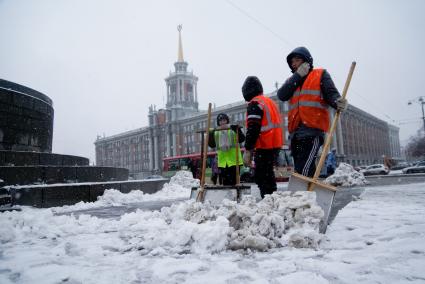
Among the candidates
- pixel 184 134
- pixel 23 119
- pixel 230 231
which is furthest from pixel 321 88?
pixel 184 134

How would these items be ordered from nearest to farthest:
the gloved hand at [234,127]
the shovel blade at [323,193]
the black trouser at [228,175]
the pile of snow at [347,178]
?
the shovel blade at [323,193]
the gloved hand at [234,127]
the black trouser at [228,175]
the pile of snow at [347,178]

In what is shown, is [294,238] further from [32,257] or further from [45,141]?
[45,141]

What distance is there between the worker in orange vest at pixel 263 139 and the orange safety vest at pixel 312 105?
579 mm

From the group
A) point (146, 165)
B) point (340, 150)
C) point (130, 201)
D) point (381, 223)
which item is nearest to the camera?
point (381, 223)

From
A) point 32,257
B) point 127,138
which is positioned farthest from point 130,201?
point 127,138

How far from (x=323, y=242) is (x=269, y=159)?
161 centimetres

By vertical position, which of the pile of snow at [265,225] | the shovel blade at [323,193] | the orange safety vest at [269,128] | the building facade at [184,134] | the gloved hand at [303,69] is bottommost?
the pile of snow at [265,225]

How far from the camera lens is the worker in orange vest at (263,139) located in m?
3.88

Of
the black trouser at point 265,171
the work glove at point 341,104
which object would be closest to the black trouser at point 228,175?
the black trouser at point 265,171

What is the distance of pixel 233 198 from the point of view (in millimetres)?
4266

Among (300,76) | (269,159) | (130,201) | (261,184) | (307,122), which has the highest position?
(300,76)

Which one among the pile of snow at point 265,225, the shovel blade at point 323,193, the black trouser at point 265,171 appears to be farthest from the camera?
the black trouser at point 265,171

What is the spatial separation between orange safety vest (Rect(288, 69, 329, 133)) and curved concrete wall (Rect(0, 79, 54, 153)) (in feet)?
22.8

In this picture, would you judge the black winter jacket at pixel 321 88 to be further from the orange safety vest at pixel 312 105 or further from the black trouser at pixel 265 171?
the black trouser at pixel 265 171
